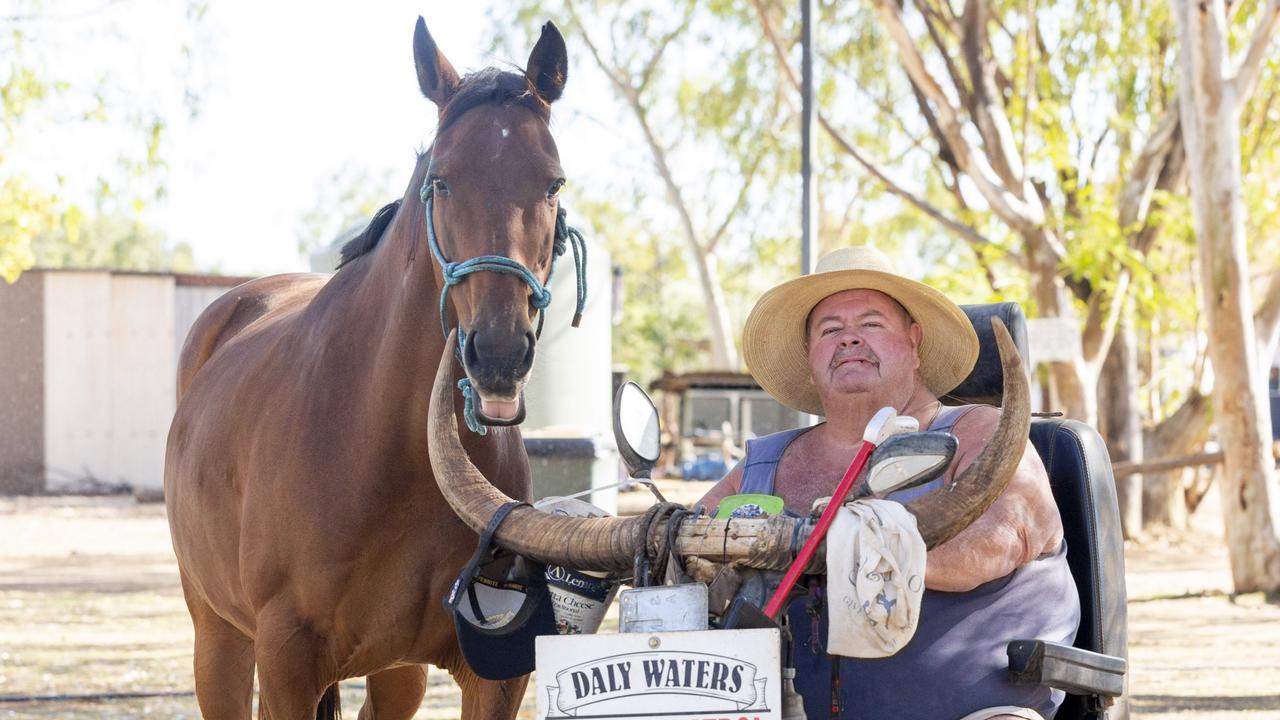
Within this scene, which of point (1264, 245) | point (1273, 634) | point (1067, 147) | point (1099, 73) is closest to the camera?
point (1273, 634)

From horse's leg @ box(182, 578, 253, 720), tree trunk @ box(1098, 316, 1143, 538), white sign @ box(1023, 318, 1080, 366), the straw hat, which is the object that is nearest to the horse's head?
the straw hat

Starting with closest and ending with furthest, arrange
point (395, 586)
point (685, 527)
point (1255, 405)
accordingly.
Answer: point (685, 527), point (395, 586), point (1255, 405)

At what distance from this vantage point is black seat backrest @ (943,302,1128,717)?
334cm

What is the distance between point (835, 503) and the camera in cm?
254

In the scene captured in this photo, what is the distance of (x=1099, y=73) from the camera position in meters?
15.9

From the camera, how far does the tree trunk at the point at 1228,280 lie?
1024 centimetres

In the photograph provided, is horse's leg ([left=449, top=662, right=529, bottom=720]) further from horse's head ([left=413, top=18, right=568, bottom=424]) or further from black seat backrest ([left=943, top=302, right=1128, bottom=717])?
black seat backrest ([left=943, top=302, right=1128, bottom=717])

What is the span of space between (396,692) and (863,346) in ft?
6.70

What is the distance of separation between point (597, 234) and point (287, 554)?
3533 cm

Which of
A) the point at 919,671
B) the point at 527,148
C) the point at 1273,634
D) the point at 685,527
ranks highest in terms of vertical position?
the point at 527,148

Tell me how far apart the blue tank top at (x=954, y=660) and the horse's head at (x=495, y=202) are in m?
0.87

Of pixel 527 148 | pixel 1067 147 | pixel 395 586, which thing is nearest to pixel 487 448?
pixel 395 586

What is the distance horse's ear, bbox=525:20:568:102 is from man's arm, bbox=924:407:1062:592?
4.49ft

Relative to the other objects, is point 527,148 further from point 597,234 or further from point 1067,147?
point 597,234
